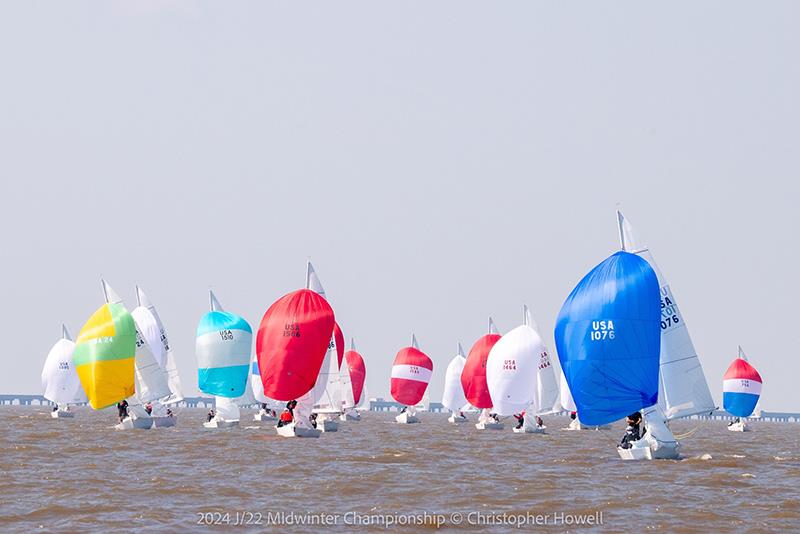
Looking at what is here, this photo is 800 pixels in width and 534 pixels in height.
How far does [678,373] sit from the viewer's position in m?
41.9

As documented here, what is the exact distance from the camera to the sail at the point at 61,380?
311 ft

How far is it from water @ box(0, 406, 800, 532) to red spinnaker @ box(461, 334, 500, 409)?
86.7 feet

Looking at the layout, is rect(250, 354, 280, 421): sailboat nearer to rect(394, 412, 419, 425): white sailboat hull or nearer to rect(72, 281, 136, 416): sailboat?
rect(394, 412, 419, 425): white sailboat hull

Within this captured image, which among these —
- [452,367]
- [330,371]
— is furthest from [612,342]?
[452,367]

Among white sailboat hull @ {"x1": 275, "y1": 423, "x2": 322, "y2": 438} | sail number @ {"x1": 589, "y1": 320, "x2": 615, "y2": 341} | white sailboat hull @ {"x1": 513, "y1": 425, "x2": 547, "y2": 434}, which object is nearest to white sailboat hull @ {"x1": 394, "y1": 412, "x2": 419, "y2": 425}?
white sailboat hull @ {"x1": 513, "y1": 425, "x2": 547, "y2": 434}

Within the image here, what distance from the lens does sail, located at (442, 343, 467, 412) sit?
105500 millimetres

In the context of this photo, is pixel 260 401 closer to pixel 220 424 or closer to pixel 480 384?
pixel 480 384

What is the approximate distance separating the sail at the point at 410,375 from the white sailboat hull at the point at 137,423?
3255 cm

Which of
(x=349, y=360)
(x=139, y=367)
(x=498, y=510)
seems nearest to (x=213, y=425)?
(x=139, y=367)

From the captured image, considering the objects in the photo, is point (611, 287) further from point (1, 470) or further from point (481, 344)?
point (481, 344)

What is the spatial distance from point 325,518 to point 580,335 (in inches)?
597

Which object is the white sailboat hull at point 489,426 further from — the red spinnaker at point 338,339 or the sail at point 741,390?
the sail at point 741,390

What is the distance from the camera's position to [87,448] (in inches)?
1909

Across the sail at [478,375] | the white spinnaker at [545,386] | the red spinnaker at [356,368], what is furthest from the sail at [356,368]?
the white spinnaker at [545,386]
